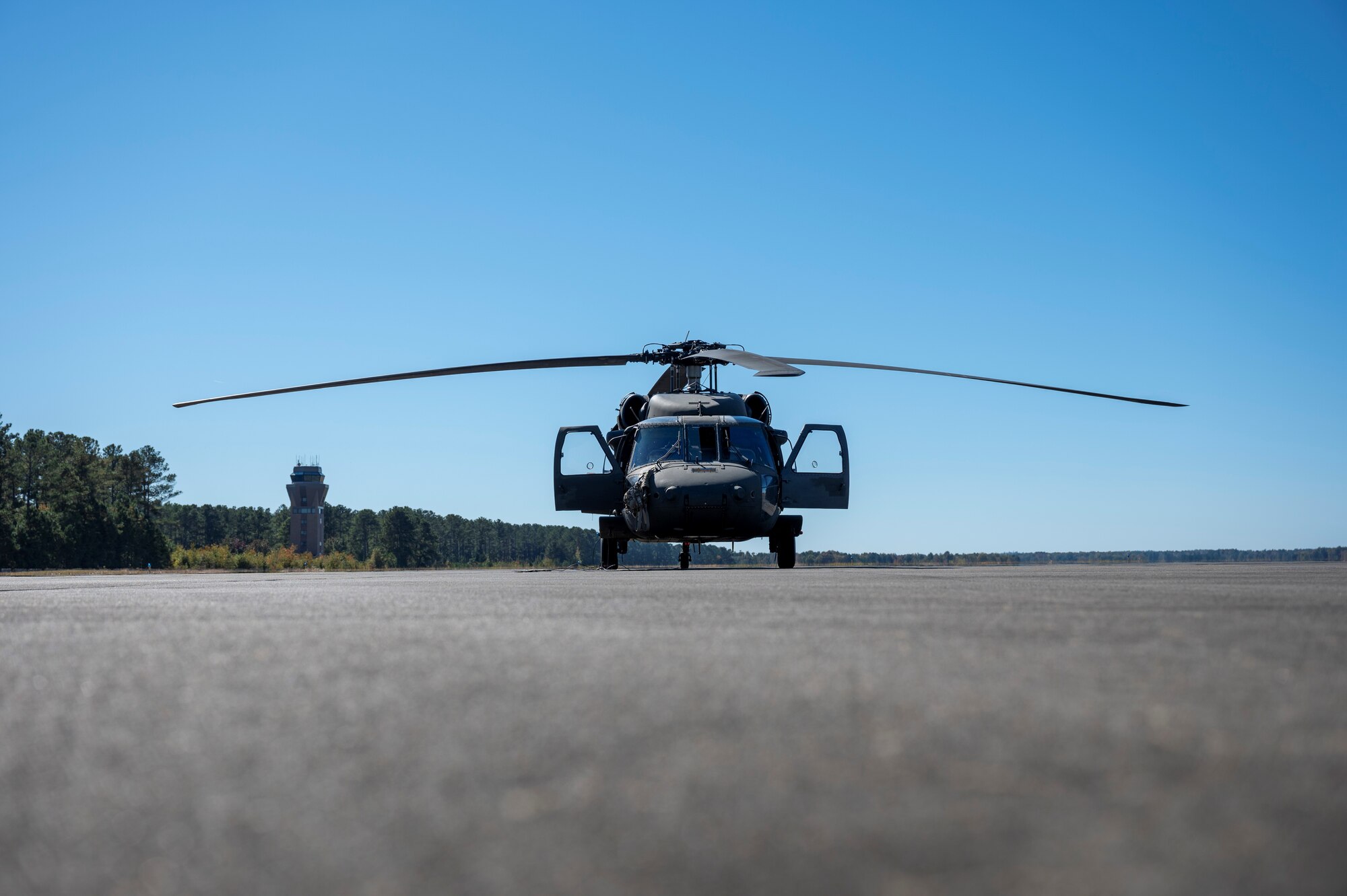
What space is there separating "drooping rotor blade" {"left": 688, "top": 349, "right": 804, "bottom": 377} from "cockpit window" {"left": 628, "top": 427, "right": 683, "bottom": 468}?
1315 mm

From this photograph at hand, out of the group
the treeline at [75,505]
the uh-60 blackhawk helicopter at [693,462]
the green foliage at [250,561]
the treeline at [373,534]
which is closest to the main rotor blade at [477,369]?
the uh-60 blackhawk helicopter at [693,462]

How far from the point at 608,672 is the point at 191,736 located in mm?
877

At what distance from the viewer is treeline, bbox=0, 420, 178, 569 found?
238 ft

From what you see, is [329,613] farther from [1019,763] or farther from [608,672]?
[1019,763]

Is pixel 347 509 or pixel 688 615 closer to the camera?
pixel 688 615

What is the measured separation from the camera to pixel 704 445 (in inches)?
611

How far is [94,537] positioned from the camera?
76.3 metres

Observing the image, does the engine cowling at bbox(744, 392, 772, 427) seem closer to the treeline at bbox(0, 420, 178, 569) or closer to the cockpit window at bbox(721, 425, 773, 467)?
the cockpit window at bbox(721, 425, 773, 467)

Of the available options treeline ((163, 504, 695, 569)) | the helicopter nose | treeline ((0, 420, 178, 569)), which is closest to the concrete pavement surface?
the helicopter nose

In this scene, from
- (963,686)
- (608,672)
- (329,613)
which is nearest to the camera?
(963,686)

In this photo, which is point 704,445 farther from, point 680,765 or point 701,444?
point 680,765

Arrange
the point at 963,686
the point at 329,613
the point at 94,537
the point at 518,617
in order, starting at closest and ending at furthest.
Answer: the point at 963,686, the point at 518,617, the point at 329,613, the point at 94,537

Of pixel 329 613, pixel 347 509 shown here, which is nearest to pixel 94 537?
pixel 329 613

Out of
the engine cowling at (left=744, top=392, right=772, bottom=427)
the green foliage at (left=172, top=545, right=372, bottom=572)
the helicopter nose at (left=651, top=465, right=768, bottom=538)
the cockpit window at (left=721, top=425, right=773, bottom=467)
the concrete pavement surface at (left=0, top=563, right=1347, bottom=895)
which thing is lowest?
the green foliage at (left=172, top=545, right=372, bottom=572)
